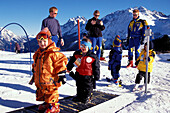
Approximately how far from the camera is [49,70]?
8.05 ft

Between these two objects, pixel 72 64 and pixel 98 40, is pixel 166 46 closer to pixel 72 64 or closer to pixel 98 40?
pixel 98 40

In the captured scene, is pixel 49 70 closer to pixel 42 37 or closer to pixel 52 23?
pixel 42 37

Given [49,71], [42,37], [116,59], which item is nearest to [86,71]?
[49,71]

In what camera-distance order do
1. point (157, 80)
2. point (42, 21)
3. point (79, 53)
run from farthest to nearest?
1. point (157, 80)
2. point (42, 21)
3. point (79, 53)

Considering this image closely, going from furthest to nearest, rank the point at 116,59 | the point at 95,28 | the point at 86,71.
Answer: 1. the point at 95,28
2. the point at 116,59
3. the point at 86,71

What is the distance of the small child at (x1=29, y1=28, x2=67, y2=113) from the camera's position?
8.02ft

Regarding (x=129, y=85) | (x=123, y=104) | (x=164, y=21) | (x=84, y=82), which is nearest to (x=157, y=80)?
(x=129, y=85)

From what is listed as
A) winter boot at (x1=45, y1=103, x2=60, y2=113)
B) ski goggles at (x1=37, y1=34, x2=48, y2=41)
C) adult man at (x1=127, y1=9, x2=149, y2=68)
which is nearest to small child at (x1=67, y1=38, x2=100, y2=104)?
winter boot at (x1=45, y1=103, x2=60, y2=113)

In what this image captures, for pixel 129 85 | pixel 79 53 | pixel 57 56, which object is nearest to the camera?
pixel 57 56

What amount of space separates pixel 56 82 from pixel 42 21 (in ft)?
8.68

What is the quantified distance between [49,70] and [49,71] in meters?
0.02

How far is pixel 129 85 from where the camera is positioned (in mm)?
4773

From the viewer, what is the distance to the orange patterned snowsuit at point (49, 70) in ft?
8.02

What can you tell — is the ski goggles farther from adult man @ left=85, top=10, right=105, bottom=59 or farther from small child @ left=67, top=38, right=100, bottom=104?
adult man @ left=85, top=10, right=105, bottom=59
